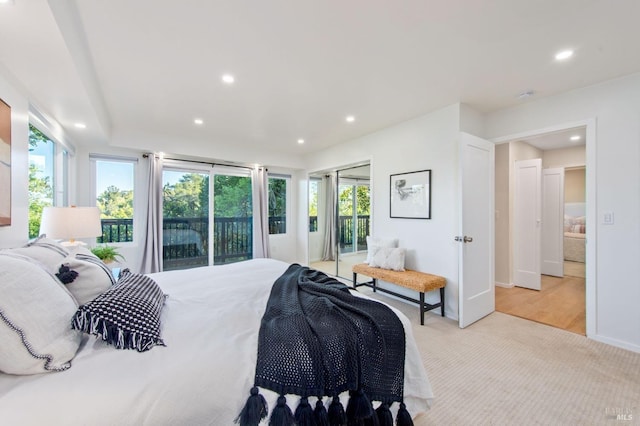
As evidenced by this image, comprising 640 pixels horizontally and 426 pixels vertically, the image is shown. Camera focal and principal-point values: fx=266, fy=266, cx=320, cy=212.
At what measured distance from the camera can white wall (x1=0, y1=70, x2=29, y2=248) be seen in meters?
1.89

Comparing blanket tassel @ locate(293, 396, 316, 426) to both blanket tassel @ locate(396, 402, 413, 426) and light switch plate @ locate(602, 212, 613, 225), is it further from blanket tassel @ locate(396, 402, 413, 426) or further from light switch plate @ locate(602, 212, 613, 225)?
light switch plate @ locate(602, 212, 613, 225)

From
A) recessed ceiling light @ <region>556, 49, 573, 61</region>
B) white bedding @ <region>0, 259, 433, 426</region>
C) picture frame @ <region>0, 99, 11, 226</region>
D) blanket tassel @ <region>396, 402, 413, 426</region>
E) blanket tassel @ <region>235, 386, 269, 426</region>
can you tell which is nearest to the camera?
white bedding @ <region>0, 259, 433, 426</region>

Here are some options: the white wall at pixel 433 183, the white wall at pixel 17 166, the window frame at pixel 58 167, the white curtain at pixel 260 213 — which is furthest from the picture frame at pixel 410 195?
the window frame at pixel 58 167

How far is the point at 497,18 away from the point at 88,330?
278 centimetres

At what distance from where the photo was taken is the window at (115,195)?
4.13 metres

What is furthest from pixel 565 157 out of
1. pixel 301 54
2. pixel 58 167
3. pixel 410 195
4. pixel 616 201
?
pixel 58 167

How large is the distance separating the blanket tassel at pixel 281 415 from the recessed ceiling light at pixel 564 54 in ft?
9.93

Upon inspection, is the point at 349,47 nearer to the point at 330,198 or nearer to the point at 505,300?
the point at 330,198

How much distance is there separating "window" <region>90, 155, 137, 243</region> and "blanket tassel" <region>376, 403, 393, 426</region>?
4.61 metres

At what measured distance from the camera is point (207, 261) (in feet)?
16.5

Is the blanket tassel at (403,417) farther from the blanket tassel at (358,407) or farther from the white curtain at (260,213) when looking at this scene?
the white curtain at (260,213)

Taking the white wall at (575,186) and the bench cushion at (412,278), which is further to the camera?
the white wall at (575,186)

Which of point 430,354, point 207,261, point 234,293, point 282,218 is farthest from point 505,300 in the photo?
point 207,261

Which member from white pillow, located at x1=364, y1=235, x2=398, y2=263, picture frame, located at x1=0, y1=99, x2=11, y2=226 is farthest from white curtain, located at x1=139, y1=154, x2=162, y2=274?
white pillow, located at x1=364, y1=235, x2=398, y2=263
